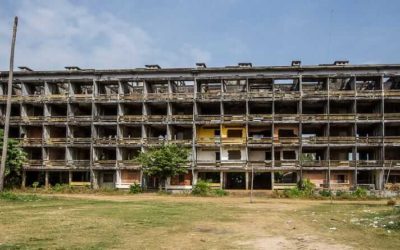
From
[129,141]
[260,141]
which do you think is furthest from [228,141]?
[129,141]

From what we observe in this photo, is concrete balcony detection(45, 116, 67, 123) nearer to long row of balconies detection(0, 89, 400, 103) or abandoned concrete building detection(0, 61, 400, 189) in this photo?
abandoned concrete building detection(0, 61, 400, 189)

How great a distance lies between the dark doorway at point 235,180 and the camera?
61188mm

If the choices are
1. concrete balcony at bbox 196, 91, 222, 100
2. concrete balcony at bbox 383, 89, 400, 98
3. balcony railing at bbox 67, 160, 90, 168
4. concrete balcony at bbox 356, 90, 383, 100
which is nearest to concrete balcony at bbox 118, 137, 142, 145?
balcony railing at bbox 67, 160, 90, 168

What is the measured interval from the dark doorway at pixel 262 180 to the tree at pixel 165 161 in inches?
394

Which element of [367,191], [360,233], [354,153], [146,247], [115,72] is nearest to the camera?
[146,247]

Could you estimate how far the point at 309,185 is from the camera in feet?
176

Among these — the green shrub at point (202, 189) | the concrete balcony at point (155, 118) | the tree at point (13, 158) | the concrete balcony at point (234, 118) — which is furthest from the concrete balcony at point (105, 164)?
the concrete balcony at point (234, 118)

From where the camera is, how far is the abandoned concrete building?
187 feet

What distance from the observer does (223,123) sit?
59406mm

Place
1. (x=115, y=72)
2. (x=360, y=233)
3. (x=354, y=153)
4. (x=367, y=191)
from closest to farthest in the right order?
(x=360, y=233) < (x=367, y=191) < (x=354, y=153) < (x=115, y=72)

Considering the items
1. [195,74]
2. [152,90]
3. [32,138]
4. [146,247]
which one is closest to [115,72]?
[152,90]

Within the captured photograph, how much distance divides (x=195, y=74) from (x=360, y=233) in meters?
43.1

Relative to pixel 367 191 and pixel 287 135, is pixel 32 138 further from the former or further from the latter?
pixel 367 191

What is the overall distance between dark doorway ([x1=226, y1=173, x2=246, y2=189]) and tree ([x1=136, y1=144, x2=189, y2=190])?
24.8ft
